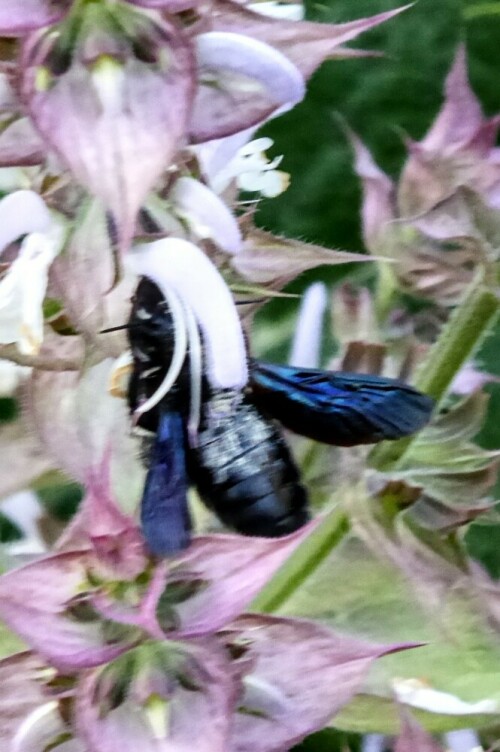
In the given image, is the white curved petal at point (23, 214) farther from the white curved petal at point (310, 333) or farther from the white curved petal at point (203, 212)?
the white curved petal at point (310, 333)

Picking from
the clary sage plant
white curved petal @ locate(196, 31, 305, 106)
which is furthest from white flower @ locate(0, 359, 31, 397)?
white curved petal @ locate(196, 31, 305, 106)

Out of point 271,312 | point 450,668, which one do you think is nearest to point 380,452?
point 450,668

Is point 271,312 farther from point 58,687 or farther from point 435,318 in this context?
point 58,687

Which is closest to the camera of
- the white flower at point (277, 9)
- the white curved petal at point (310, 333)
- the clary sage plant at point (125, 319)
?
the clary sage plant at point (125, 319)

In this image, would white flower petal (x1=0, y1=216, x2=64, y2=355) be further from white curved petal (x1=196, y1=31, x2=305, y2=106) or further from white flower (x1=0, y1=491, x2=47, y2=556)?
white flower (x1=0, y1=491, x2=47, y2=556)

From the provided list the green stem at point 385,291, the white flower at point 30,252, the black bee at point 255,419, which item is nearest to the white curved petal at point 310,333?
the green stem at point 385,291

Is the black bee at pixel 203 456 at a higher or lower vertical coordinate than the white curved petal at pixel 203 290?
lower
